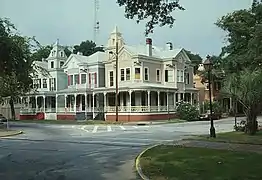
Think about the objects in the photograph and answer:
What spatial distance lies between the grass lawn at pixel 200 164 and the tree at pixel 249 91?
855cm

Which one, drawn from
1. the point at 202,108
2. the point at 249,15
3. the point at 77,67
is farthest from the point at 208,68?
the point at 77,67

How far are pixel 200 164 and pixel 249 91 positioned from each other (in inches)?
502

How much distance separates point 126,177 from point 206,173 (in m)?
2.30

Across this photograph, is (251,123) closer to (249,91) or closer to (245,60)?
(249,91)

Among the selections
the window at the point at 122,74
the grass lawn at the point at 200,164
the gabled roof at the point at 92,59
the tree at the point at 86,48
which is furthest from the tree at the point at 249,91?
the tree at the point at 86,48

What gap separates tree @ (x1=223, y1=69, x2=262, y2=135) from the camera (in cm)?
2536

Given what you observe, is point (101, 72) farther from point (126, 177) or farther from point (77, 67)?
point (126, 177)

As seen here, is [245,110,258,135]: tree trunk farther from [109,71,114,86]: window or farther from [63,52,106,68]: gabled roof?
[63,52,106,68]: gabled roof

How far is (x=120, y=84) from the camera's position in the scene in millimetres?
54812

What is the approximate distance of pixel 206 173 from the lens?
39.9ft

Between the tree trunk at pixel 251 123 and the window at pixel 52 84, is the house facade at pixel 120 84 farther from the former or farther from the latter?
the tree trunk at pixel 251 123

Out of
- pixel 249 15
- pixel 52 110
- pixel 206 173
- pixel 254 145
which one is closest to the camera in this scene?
pixel 206 173

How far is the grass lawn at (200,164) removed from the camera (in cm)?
1177

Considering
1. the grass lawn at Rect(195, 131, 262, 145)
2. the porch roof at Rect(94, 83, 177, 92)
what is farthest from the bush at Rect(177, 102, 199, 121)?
the grass lawn at Rect(195, 131, 262, 145)
